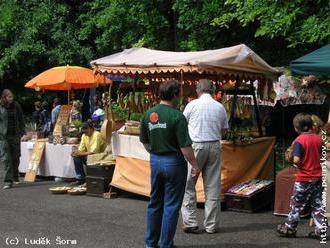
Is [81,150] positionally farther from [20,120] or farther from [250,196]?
[250,196]

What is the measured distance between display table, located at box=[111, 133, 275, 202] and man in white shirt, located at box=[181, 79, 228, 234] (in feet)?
4.60

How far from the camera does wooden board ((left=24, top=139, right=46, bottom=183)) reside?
11459 millimetres

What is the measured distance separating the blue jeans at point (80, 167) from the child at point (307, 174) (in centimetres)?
476

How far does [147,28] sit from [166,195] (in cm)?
996

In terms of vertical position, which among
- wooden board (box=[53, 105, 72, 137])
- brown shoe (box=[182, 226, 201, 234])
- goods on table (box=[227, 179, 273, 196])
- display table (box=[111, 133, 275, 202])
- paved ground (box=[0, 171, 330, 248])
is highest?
wooden board (box=[53, 105, 72, 137])

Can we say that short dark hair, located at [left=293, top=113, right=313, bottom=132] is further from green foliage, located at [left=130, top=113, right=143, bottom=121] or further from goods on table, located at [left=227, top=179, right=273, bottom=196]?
green foliage, located at [left=130, top=113, right=143, bottom=121]

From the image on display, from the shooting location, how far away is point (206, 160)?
6.96m

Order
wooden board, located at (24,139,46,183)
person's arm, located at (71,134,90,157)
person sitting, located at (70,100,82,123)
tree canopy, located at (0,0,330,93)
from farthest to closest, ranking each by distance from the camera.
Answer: person sitting, located at (70,100,82,123) → wooden board, located at (24,139,46,183) → tree canopy, located at (0,0,330,93) → person's arm, located at (71,134,90,157)

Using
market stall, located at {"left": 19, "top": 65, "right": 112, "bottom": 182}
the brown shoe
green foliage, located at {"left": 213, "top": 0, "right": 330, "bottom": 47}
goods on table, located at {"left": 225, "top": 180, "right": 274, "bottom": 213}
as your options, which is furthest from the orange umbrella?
the brown shoe

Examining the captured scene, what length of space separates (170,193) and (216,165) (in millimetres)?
1372

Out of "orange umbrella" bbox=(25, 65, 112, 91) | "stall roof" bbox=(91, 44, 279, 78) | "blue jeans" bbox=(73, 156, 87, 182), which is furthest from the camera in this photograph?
"orange umbrella" bbox=(25, 65, 112, 91)

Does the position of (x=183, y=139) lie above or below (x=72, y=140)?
above

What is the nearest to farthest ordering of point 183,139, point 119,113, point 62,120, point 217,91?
point 183,139 → point 217,91 → point 119,113 → point 62,120

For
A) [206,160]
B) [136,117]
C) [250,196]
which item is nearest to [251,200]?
[250,196]
